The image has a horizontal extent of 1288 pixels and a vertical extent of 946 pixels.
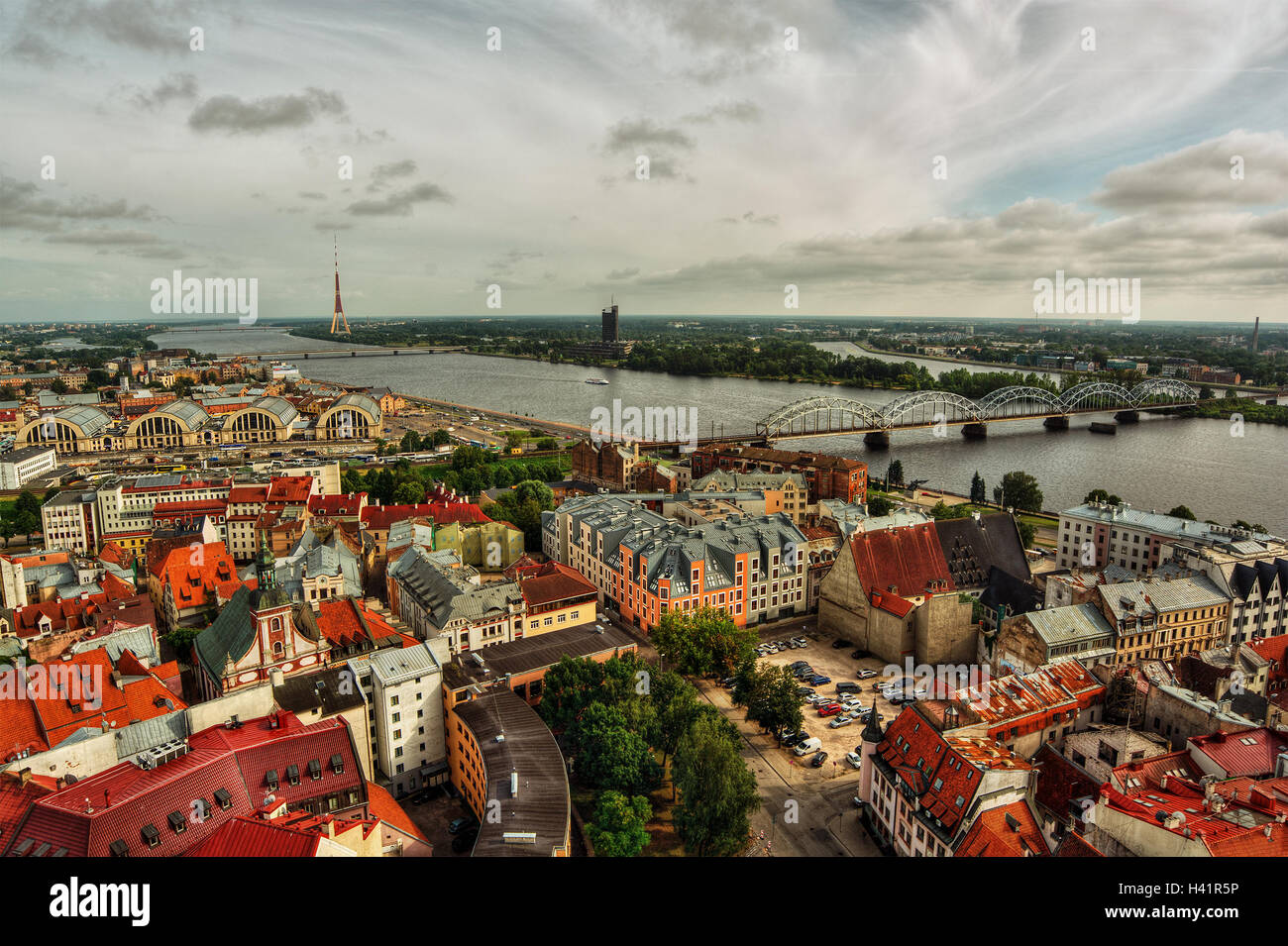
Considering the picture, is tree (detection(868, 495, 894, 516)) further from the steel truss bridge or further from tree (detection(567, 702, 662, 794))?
tree (detection(567, 702, 662, 794))

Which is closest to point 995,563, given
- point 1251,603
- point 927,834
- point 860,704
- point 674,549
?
point 1251,603

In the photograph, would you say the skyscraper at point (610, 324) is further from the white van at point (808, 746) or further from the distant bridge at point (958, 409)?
the white van at point (808, 746)

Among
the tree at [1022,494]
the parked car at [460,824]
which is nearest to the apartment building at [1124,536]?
the tree at [1022,494]

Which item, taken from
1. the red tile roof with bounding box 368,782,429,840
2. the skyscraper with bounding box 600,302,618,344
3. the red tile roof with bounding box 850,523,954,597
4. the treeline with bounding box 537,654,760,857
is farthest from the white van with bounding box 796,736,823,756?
the skyscraper with bounding box 600,302,618,344

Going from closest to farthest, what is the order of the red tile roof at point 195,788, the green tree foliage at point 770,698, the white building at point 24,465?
the red tile roof at point 195,788, the green tree foliage at point 770,698, the white building at point 24,465

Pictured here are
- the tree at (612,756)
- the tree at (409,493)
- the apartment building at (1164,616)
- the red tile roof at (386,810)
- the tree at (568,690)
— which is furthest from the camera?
the tree at (409,493)

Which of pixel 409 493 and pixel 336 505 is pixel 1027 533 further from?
pixel 336 505
